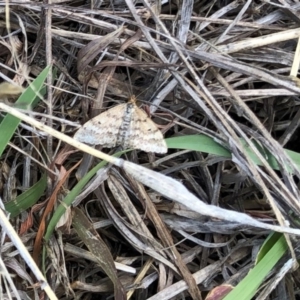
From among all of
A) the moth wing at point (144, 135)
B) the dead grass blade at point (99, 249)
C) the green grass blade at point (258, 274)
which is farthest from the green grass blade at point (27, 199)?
the green grass blade at point (258, 274)

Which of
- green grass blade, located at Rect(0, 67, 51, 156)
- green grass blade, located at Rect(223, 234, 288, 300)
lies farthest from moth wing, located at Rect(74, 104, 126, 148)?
green grass blade, located at Rect(223, 234, 288, 300)

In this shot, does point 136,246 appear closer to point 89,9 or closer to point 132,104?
point 132,104

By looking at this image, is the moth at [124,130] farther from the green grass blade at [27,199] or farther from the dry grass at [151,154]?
the green grass blade at [27,199]

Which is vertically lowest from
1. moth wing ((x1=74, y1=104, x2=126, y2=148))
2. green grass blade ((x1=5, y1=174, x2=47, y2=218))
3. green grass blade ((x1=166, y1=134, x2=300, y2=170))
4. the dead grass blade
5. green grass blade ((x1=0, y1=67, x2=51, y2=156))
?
the dead grass blade

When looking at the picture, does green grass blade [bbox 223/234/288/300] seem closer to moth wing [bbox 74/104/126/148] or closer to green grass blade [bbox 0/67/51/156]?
moth wing [bbox 74/104/126/148]

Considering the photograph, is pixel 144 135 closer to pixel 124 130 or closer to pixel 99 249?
pixel 124 130

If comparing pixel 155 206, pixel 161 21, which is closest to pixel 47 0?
pixel 161 21
